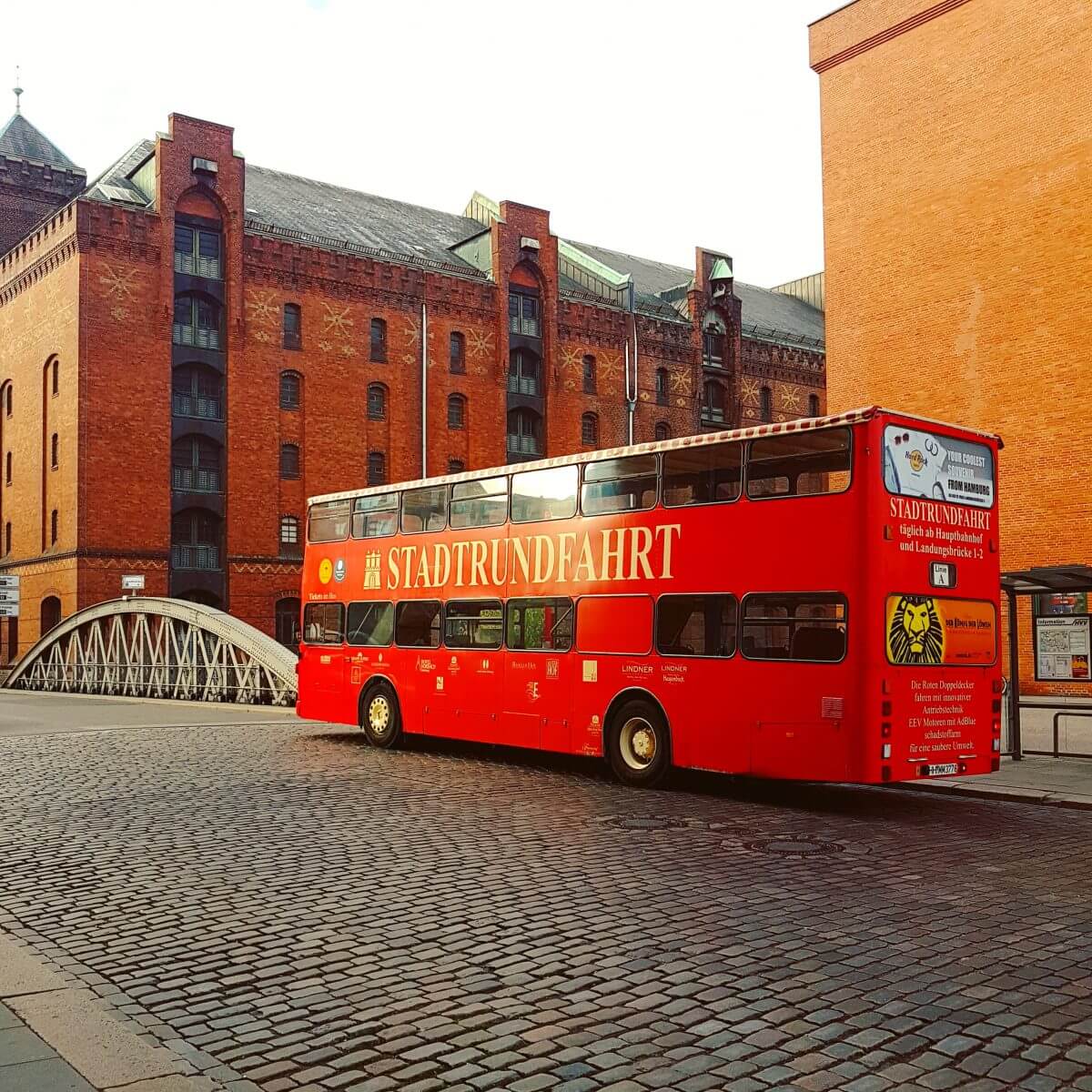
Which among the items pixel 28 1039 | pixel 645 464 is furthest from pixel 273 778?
pixel 28 1039

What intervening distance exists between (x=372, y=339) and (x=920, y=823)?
4001 cm

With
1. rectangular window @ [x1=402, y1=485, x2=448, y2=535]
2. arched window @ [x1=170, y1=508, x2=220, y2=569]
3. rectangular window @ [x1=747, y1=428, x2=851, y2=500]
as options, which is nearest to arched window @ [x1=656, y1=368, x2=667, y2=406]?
arched window @ [x1=170, y1=508, x2=220, y2=569]

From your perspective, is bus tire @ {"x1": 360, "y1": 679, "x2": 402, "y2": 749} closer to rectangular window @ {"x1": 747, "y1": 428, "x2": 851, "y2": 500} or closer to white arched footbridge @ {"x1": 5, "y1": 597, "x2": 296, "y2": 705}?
rectangular window @ {"x1": 747, "y1": 428, "x2": 851, "y2": 500}

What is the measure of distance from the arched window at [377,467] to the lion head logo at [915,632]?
37.7 meters

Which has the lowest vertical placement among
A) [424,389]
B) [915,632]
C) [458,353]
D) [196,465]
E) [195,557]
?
[915,632]

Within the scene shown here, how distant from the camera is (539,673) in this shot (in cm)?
1506

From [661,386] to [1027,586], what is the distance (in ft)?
134

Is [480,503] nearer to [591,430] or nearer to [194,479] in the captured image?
[194,479]

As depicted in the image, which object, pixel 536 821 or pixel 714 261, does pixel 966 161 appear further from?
pixel 714 261

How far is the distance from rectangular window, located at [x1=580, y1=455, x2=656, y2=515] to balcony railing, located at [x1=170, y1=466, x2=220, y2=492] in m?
31.7

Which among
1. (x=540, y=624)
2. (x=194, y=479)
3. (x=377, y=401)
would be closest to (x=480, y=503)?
(x=540, y=624)

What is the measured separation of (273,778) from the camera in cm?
1402

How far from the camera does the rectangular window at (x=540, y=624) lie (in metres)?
14.7

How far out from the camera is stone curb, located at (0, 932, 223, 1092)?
4355 mm
